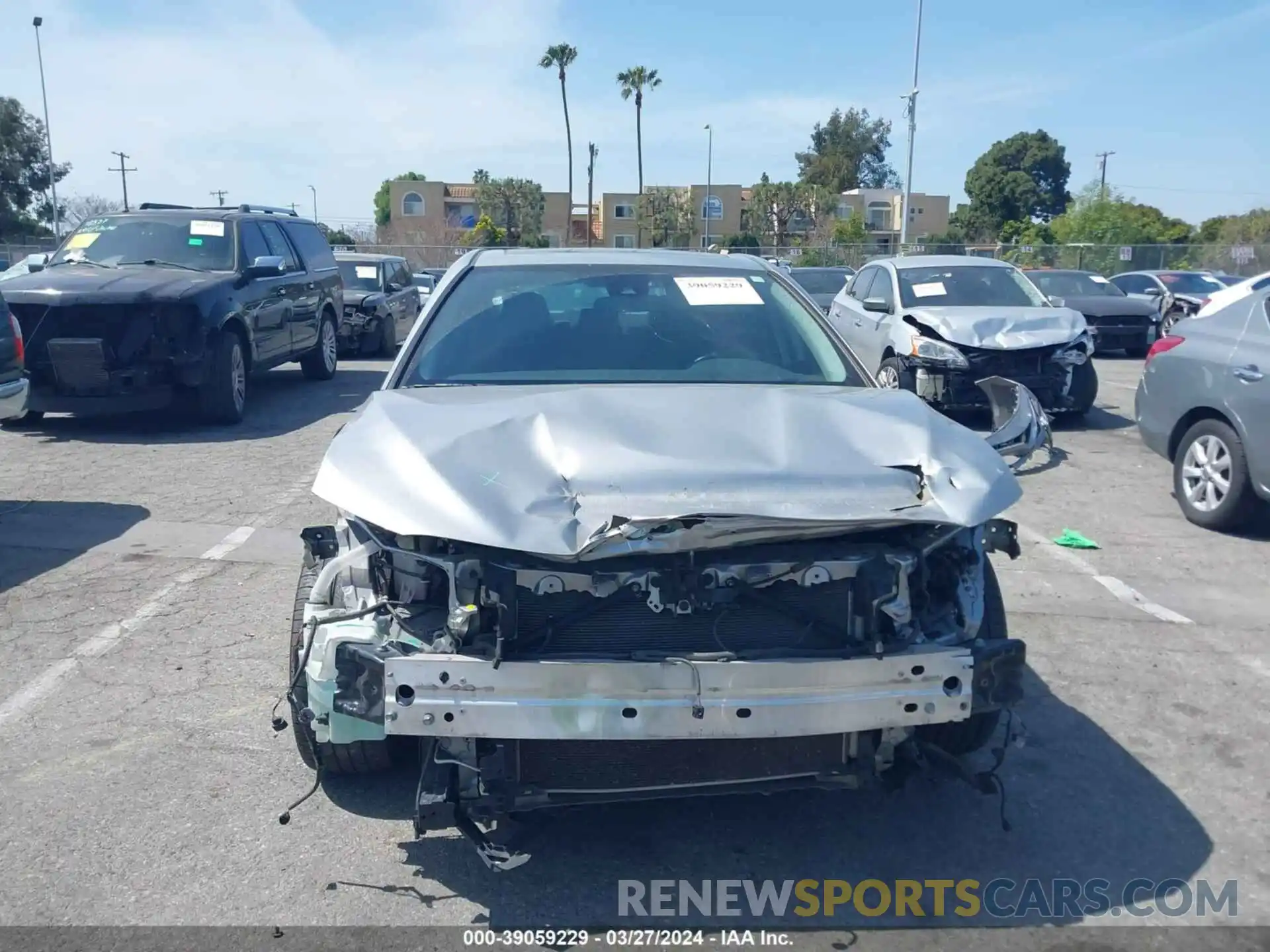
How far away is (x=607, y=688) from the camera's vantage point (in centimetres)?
287

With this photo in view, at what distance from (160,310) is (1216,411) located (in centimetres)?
846

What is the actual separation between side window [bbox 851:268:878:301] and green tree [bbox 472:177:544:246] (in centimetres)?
5223

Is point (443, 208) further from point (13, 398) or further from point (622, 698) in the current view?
point (622, 698)

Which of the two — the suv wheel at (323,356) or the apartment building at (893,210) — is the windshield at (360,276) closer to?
the suv wheel at (323,356)

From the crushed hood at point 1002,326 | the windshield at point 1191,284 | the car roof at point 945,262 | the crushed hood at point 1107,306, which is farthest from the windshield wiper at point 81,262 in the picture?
the windshield at point 1191,284

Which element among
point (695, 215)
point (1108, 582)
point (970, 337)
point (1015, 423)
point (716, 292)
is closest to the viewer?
point (1015, 423)

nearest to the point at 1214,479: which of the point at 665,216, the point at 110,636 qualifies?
the point at 110,636

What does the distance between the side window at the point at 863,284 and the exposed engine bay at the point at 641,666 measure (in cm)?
1013

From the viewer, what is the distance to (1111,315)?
1769 cm

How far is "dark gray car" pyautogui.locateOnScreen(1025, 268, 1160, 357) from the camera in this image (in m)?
17.7

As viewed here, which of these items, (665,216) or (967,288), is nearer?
(967,288)

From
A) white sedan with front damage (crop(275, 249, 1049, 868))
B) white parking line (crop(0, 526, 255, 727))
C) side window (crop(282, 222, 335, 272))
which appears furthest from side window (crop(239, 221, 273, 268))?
white sedan with front damage (crop(275, 249, 1049, 868))

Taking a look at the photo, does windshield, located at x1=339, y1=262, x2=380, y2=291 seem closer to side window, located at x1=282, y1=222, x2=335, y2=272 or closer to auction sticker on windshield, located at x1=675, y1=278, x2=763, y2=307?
side window, located at x1=282, y1=222, x2=335, y2=272

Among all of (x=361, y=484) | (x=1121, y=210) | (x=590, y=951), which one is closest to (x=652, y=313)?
(x=361, y=484)
